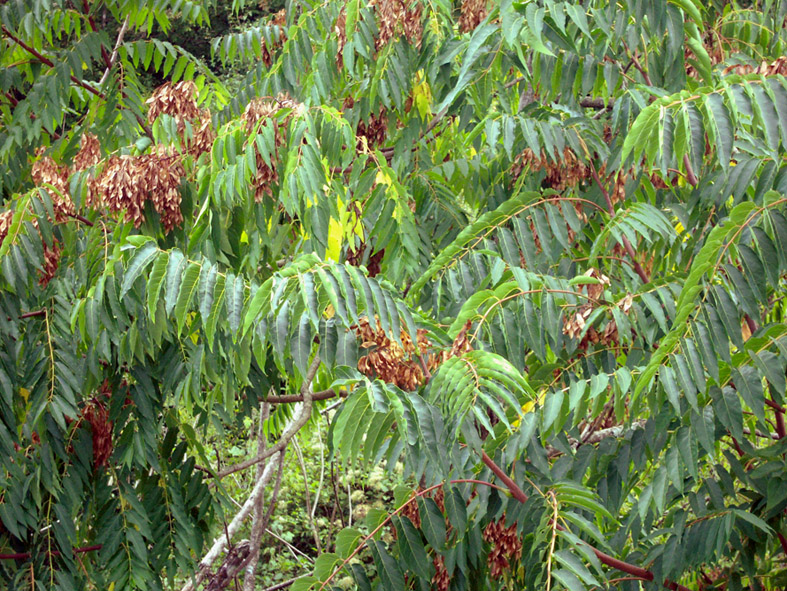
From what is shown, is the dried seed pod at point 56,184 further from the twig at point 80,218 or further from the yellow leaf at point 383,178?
the yellow leaf at point 383,178

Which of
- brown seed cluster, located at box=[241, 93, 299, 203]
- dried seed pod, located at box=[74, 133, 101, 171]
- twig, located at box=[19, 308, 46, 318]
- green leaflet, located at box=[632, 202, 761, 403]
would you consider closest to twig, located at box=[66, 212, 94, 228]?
dried seed pod, located at box=[74, 133, 101, 171]

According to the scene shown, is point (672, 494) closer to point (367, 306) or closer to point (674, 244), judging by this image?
point (674, 244)

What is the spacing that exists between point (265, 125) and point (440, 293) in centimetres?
69

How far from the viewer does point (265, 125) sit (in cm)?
236

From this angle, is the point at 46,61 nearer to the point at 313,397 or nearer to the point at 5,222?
the point at 5,222

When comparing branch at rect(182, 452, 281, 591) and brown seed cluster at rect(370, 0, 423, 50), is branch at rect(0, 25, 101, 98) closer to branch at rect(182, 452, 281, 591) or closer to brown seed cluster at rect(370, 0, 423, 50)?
brown seed cluster at rect(370, 0, 423, 50)

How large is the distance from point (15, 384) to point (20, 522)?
51 cm

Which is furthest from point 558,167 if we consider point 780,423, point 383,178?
point 780,423

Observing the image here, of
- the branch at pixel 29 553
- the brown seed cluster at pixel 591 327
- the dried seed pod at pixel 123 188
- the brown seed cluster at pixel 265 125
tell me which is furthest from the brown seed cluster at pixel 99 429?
the brown seed cluster at pixel 591 327

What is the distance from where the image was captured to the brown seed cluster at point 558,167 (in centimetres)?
250

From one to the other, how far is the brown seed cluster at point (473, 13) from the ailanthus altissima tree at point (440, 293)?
13 millimetres

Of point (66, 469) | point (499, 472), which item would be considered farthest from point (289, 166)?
point (66, 469)

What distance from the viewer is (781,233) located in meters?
1.83

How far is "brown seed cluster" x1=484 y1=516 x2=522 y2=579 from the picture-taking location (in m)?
2.24
